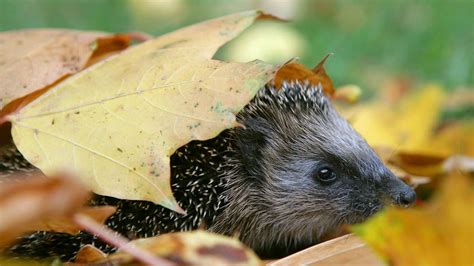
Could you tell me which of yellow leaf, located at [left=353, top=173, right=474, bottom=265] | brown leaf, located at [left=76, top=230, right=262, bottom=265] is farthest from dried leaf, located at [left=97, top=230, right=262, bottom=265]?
yellow leaf, located at [left=353, top=173, right=474, bottom=265]

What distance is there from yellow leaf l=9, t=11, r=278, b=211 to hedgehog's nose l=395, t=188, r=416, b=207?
0.43m

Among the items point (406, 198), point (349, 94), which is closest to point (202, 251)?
point (406, 198)

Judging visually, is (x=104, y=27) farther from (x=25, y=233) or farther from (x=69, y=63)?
(x=25, y=233)

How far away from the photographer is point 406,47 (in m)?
3.63

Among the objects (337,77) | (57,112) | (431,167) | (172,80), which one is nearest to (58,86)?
(57,112)

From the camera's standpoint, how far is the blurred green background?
11.1 ft

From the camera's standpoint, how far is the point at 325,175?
5.91 ft

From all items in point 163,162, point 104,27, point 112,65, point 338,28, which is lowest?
point 338,28

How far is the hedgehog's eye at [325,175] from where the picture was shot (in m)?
1.79

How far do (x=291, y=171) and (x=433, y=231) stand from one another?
0.85 metres

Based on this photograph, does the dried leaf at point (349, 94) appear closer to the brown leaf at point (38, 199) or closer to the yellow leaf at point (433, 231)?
the yellow leaf at point (433, 231)

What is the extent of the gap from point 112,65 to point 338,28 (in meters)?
2.63

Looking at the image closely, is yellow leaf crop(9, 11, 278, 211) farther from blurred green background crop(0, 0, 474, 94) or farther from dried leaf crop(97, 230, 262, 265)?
blurred green background crop(0, 0, 474, 94)

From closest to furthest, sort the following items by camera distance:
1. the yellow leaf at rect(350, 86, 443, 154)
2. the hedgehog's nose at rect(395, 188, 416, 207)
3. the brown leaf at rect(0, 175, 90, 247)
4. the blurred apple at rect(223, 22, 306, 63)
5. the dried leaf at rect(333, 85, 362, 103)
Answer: the brown leaf at rect(0, 175, 90, 247) → the hedgehog's nose at rect(395, 188, 416, 207) → the dried leaf at rect(333, 85, 362, 103) → the yellow leaf at rect(350, 86, 443, 154) → the blurred apple at rect(223, 22, 306, 63)
